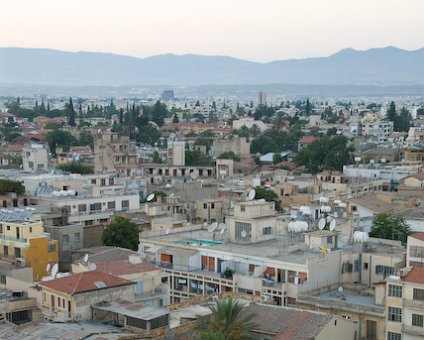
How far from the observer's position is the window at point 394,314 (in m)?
23.0

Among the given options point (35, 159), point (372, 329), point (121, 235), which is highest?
point (35, 159)

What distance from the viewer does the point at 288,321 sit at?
72.0 feet

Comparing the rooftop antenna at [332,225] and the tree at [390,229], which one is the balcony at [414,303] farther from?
the tree at [390,229]

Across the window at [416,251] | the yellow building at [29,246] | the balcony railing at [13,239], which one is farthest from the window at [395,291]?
the balcony railing at [13,239]

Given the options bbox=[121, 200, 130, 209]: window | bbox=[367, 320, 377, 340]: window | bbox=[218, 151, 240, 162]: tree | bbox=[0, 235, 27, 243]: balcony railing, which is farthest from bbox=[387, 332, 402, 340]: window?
bbox=[218, 151, 240, 162]: tree

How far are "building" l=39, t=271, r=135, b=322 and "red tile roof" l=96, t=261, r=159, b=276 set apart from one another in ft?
4.27

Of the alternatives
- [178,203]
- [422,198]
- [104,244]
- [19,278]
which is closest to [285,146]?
[422,198]

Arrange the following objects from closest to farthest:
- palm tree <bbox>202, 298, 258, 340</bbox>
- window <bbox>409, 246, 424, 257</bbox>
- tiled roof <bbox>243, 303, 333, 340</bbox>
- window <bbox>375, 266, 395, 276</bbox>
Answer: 1. palm tree <bbox>202, 298, 258, 340</bbox>
2. tiled roof <bbox>243, 303, 333, 340</bbox>
3. window <bbox>409, 246, 424, 257</bbox>
4. window <bbox>375, 266, 395, 276</bbox>

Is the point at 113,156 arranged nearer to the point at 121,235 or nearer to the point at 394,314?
the point at 121,235

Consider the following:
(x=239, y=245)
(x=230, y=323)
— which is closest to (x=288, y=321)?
(x=230, y=323)

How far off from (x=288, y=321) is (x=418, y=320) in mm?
3461

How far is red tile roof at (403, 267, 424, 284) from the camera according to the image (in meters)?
22.8

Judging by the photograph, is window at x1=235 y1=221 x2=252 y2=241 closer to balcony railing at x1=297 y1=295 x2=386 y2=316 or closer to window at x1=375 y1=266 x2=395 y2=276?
window at x1=375 y1=266 x2=395 y2=276

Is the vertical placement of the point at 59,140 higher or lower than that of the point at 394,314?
lower
